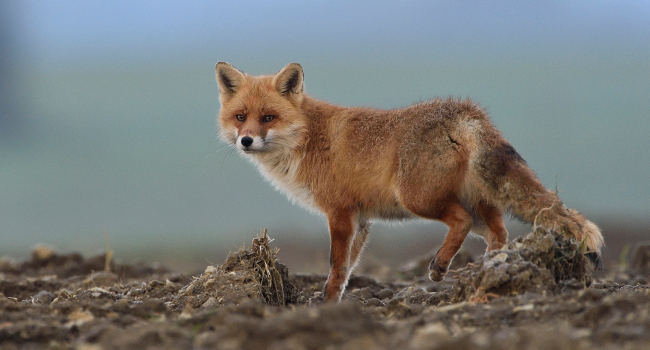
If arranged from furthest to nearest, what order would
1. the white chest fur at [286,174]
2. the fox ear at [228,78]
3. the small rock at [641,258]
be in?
1. the small rock at [641,258]
2. the fox ear at [228,78]
3. the white chest fur at [286,174]

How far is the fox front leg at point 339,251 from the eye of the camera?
6.37 meters

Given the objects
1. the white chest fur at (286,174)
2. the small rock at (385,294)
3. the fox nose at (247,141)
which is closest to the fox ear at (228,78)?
the white chest fur at (286,174)

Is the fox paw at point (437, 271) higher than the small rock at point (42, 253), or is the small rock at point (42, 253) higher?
the fox paw at point (437, 271)

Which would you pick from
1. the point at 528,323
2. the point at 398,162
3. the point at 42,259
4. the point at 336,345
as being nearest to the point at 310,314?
the point at 336,345

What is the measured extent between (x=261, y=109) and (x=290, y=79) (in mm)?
497

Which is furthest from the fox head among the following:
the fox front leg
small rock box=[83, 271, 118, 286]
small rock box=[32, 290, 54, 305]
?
small rock box=[32, 290, 54, 305]

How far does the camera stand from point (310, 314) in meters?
3.52

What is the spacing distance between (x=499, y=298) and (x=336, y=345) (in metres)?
1.69

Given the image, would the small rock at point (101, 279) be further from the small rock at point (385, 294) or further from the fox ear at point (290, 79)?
the small rock at point (385, 294)

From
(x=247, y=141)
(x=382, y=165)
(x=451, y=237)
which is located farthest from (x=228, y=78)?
(x=451, y=237)

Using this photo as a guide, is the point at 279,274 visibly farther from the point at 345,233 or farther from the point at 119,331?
→ the point at 119,331

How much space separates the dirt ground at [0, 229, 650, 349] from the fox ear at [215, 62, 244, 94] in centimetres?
222

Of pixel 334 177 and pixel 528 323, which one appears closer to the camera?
pixel 528 323

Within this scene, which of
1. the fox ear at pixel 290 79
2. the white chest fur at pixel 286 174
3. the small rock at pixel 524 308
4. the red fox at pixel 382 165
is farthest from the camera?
the fox ear at pixel 290 79
